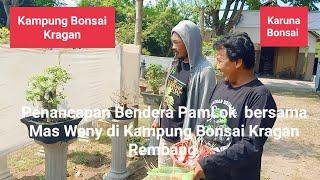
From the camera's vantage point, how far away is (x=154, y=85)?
6770mm

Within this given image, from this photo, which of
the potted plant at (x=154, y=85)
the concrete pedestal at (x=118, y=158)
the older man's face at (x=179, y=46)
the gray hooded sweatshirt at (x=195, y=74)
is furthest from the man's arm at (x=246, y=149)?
the potted plant at (x=154, y=85)

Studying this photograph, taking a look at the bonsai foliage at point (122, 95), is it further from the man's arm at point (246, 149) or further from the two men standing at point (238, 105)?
the man's arm at point (246, 149)

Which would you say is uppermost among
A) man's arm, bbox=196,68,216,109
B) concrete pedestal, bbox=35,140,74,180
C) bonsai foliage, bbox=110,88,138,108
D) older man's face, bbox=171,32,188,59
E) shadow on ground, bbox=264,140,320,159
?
older man's face, bbox=171,32,188,59

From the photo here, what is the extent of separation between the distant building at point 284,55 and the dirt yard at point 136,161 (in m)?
14.8

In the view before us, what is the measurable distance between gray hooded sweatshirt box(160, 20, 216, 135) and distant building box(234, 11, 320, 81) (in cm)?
1901

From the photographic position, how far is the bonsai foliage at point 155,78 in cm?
678

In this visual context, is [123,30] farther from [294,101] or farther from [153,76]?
[153,76]

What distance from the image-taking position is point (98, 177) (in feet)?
16.7

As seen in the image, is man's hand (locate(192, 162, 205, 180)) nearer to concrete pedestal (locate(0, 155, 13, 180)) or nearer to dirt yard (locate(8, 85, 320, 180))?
dirt yard (locate(8, 85, 320, 180))

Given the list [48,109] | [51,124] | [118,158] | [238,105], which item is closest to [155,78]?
[118,158]

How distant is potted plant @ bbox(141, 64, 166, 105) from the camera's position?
6.37 metres

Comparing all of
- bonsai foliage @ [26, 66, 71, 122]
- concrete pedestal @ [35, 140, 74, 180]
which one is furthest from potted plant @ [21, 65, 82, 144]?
concrete pedestal @ [35, 140, 74, 180]

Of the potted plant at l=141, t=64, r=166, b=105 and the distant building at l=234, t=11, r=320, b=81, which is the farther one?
the distant building at l=234, t=11, r=320, b=81

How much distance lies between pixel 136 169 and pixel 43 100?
6.84 ft
